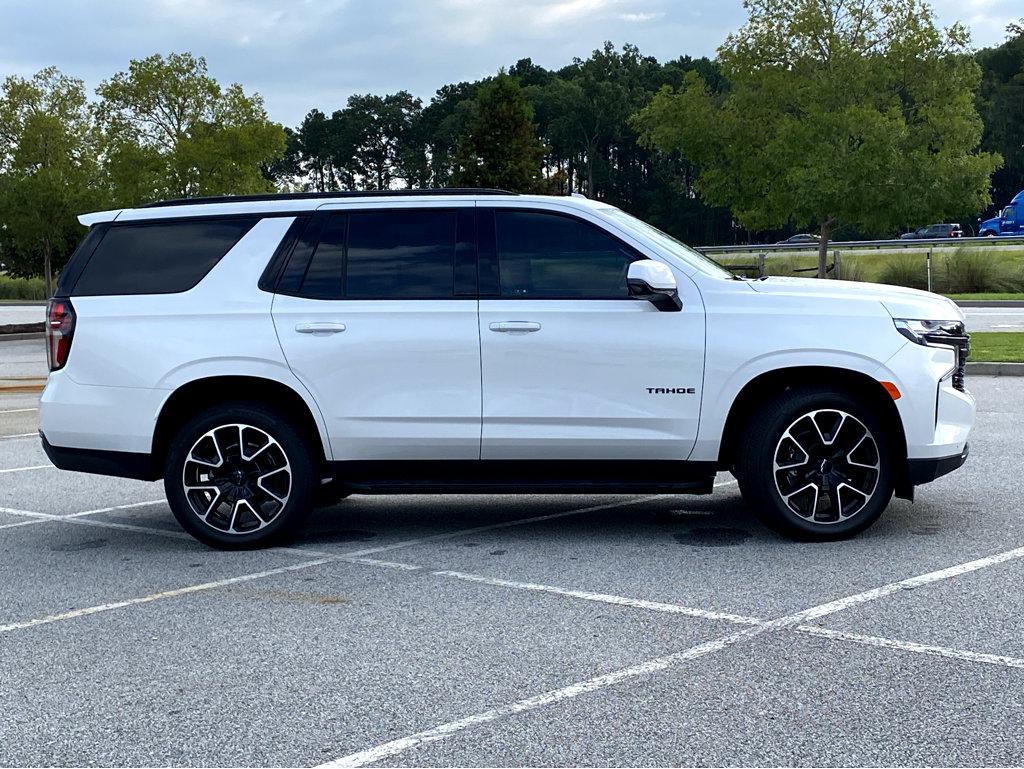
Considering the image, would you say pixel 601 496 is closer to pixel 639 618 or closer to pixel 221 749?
pixel 639 618

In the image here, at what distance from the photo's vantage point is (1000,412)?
12805mm

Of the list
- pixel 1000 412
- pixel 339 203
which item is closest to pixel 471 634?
pixel 339 203

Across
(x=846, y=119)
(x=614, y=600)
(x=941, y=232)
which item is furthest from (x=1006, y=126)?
(x=614, y=600)

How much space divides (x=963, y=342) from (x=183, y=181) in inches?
1241

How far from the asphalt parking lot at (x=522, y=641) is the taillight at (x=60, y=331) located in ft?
3.63

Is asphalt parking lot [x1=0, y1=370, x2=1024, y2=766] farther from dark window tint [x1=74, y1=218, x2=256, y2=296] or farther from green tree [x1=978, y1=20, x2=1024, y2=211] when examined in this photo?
green tree [x1=978, y1=20, x2=1024, y2=211]

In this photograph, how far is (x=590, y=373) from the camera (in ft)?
22.6

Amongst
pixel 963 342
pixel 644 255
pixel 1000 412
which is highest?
pixel 644 255

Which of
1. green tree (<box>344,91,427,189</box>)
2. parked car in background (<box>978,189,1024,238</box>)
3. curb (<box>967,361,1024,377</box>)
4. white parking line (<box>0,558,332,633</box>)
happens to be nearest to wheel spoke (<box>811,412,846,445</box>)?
white parking line (<box>0,558,332,633</box>)

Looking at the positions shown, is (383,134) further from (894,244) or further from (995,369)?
(995,369)

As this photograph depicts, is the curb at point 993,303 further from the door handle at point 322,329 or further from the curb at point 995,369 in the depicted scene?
the door handle at point 322,329

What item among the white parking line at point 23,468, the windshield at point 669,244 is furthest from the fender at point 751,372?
the white parking line at point 23,468

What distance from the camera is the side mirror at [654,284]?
6.68 meters

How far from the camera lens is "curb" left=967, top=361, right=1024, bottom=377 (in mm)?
17062
